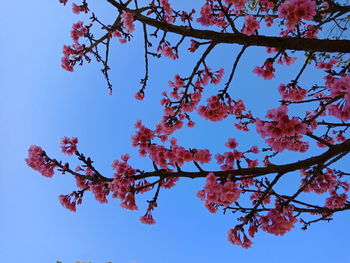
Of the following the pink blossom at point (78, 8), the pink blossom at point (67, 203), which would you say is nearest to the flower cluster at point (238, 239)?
the pink blossom at point (67, 203)

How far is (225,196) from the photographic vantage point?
117 inches

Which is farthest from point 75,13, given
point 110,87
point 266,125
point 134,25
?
point 266,125

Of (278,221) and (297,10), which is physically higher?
(297,10)

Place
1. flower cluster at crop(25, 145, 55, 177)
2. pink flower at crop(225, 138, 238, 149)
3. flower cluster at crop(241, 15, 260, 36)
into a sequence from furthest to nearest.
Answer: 1. pink flower at crop(225, 138, 238, 149)
2. flower cluster at crop(25, 145, 55, 177)
3. flower cluster at crop(241, 15, 260, 36)

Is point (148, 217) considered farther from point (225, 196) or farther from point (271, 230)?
point (271, 230)

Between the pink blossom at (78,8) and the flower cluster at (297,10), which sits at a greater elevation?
the pink blossom at (78,8)

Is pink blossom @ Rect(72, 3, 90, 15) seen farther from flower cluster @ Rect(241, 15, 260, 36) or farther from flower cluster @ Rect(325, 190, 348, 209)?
flower cluster @ Rect(325, 190, 348, 209)

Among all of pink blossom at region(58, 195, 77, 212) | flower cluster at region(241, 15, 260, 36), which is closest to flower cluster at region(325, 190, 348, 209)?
flower cluster at region(241, 15, 260, 36)

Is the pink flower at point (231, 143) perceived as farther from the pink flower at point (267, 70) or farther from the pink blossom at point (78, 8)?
the pink blossom at point (78, 8)

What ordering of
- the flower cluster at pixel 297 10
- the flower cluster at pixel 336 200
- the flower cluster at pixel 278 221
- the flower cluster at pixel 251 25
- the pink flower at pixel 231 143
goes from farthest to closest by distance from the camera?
1. the flower cluster at pixel 336 200
2. the pink flower at pixel 231 143
3. the flower cluster at pixel 251 25
4. the flower cluster at pixel 278 221
5. the flower cluster at pixel 297 10

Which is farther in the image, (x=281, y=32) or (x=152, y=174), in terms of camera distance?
(x=281, y=32)

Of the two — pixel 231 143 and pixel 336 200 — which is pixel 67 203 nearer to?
→ pixel 231 143

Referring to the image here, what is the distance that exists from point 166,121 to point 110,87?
172 cm

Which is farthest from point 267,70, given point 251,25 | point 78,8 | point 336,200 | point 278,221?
point 78,8
